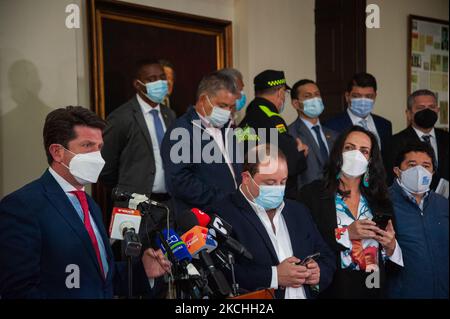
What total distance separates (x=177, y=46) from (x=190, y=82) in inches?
11.4

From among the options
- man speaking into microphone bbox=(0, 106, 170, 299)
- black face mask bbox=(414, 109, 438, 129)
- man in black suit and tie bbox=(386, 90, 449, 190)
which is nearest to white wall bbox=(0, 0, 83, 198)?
man speaking into microphone bbox=(0, 106, 170, 299)

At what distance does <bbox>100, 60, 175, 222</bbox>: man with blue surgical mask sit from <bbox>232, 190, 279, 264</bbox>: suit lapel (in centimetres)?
94

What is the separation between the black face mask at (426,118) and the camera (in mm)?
4105

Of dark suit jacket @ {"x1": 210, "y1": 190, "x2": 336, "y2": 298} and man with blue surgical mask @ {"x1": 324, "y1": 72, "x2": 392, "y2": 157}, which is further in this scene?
man with blue surgical mask @ {"x1": 324, "y1": 72, "x2": 392, "y2": 157}

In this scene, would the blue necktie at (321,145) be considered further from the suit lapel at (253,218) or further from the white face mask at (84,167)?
the white face mask at (84,167)

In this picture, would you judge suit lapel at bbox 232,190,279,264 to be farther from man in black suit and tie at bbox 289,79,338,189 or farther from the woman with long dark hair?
man in black suit and tie at bbox 289,79,338,189

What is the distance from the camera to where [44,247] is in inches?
82.5

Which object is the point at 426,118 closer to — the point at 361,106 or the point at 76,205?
the point at 361,106

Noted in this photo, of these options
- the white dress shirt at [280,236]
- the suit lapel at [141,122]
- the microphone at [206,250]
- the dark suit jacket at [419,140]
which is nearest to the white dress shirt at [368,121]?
the dark suit jacket at [419,140]

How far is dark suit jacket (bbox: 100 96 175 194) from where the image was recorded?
359 cm

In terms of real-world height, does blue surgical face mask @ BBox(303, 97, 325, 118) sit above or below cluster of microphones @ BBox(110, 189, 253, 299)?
above

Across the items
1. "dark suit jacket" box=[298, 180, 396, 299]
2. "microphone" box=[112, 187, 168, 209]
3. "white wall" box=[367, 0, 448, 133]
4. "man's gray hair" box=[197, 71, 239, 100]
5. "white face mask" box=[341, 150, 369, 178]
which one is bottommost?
"dark suit jacket" box=[298, 180, 396, 299]

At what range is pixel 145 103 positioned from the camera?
12.4ft
